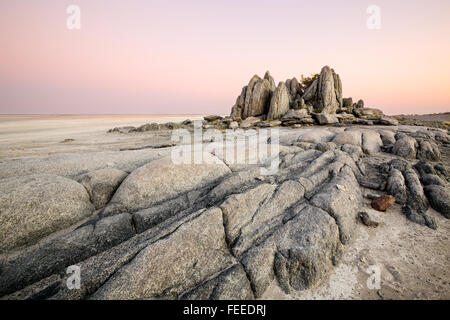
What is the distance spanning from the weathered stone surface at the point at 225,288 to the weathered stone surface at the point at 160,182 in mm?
3413

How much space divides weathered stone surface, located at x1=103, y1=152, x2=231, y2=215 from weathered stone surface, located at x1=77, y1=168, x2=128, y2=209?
0.54 m

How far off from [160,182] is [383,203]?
8.07m

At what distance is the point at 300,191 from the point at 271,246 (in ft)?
8.18

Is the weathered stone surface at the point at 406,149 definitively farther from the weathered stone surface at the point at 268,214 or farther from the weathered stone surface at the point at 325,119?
the weathered stone surface at the point at 325,119

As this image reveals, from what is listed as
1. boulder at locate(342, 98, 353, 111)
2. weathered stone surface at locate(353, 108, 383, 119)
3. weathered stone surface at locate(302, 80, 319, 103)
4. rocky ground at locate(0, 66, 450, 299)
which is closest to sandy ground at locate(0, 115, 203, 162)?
rocky ground at locate(0, 66, 450, 299)

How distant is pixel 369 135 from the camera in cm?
1367

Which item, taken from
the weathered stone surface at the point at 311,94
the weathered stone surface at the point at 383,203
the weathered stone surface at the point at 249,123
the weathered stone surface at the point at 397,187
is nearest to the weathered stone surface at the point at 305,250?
the weathered stone surface at the point at 383,203

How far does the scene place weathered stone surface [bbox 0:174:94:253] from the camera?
4.81 metres

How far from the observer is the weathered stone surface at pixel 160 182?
6.11 meters

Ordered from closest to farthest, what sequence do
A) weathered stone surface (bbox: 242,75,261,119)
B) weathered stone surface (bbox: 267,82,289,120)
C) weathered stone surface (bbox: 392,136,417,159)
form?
weathered stone surface (bbox: 392,136,417,159) → weathered stone surface (bbox: 267,82,289,120) → weathered stone surface (bbox: 242,75,261,119)

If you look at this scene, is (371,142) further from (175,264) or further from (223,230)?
(175,264)

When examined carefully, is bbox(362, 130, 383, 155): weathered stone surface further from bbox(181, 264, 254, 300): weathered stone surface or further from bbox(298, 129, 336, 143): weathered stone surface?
bbox(181, 264, 254, 300): weathered stone surface
